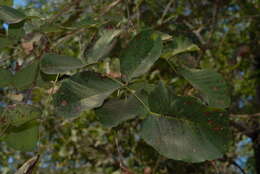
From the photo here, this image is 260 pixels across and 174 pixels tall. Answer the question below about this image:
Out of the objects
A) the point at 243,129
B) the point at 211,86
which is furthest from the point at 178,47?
the point at 243,129

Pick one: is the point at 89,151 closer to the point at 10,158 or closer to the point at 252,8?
the point at 10,158

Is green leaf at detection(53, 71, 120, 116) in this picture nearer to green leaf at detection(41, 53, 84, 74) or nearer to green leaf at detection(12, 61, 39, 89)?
green leaf at detection(41, 53, 84, 74)

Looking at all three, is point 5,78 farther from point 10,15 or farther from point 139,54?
point 139,54

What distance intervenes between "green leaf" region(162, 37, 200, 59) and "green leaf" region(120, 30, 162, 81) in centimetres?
15

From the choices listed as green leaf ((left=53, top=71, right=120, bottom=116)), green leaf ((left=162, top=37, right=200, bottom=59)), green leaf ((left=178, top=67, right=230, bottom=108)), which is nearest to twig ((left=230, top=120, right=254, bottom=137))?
green leaf ((left=162, top=37, right=200, bottom=59))

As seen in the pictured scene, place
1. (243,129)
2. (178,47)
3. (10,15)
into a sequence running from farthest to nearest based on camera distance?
(243,129) → (178,47) → (10,15)

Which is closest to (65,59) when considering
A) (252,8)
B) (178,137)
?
(178,137)

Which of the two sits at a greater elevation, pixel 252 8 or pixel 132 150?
pixel 252 8

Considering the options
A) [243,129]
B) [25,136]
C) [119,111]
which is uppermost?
[119,111]

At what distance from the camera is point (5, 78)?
0.67 m

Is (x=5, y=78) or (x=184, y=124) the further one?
(x=5, y=78)

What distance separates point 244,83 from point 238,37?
43 cm

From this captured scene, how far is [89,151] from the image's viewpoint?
214 centimetres

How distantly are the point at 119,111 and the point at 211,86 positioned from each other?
0.53 feet
